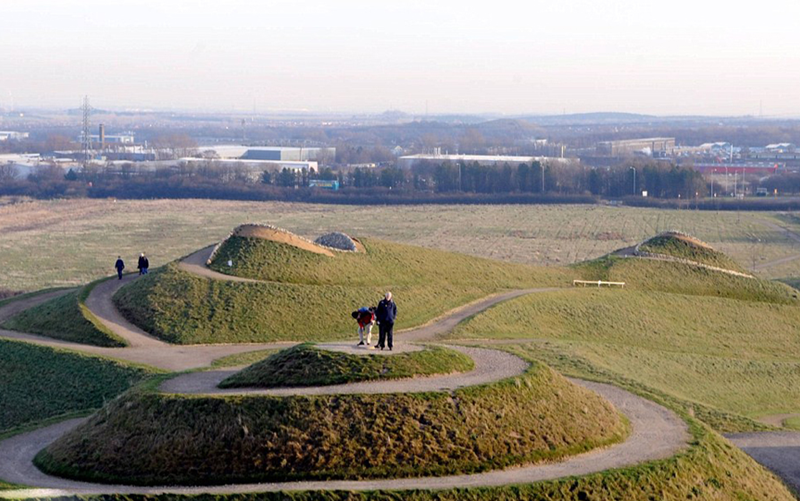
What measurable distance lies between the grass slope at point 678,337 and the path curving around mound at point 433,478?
33.3 ft

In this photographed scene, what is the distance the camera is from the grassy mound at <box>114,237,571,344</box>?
43375 mm

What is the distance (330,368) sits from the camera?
26.3 metres

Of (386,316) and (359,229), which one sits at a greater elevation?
(386,316)

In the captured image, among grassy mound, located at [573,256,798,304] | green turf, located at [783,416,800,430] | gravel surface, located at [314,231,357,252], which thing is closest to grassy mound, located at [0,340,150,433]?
gravel surface, located at [314,231,357,252]

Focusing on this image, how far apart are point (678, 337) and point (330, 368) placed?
27545 millimetres

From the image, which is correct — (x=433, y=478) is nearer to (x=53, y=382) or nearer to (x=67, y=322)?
(x=53, y=382)

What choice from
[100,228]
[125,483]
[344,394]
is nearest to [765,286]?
[344,394]

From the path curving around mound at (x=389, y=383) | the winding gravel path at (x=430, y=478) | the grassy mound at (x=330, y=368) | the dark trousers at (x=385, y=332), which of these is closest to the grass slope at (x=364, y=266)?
the winding gravel path at (x=430, y=478)

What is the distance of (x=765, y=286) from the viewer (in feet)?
202

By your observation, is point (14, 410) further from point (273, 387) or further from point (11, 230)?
point (11, 230)

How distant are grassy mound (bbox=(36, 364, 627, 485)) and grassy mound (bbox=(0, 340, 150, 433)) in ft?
29.8

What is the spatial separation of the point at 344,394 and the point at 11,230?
77.9 m

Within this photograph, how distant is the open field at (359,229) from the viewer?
79.3m

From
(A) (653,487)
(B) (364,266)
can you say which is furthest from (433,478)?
(B) (364,266)
